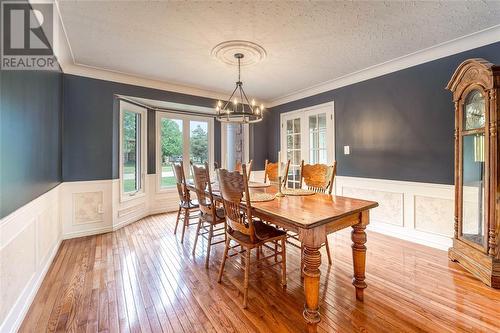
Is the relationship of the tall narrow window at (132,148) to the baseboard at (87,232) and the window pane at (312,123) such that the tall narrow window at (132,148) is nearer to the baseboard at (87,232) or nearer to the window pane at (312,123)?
the baseboard at (87,232)

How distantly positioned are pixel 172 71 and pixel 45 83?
161cm

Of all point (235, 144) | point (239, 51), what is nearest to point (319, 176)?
point (239, 51)

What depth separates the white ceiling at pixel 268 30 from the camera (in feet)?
6.74

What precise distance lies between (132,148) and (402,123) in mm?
4471

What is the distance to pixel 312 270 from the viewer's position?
1.47 metres

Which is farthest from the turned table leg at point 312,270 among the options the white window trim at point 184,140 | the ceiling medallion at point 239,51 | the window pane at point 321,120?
the white window trim at point 184,140

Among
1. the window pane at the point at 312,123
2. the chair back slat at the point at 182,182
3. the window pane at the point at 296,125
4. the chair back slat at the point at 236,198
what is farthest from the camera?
the window pane at the point at 296,125

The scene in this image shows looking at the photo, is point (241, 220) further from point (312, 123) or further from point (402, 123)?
point (312, 123)

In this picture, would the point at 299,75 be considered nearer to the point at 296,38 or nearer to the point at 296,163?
the point at 296,38

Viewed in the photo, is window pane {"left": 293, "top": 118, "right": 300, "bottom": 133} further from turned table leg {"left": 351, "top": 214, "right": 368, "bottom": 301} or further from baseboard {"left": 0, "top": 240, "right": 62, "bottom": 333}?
baseboard {"left": 0, "top": 240, "right": 62, "bottom": 333}

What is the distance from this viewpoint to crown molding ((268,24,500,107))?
8.17 feet

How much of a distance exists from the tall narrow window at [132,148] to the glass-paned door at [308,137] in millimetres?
2964

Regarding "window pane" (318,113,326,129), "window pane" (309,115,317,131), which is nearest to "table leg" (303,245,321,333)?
"window pane" (318,113,326,129)

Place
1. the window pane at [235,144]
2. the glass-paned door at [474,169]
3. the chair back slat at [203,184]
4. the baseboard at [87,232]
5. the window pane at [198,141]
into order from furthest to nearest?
the window pane at [235,144]
the window pane at [198,141]
the baseboard at [87,232]
the chair back slat at [203,184]
the glass-paned door at [474,169]
